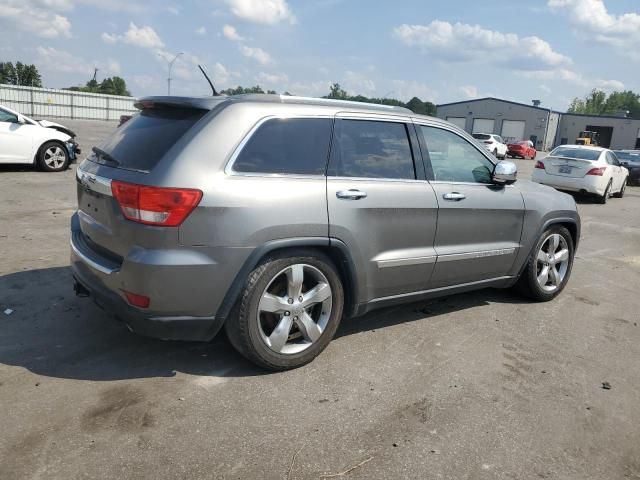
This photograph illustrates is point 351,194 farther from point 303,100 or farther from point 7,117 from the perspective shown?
point 7,117

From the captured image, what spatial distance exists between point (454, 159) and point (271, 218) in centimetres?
193

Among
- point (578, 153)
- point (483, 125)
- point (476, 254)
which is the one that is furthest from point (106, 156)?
point (483, 125)

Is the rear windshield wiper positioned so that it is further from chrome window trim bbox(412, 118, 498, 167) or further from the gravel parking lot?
chrome window trim bbox(412, 118, 498, 167)

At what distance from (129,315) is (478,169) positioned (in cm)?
304

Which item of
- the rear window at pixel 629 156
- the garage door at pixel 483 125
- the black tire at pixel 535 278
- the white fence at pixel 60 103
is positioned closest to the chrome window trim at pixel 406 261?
the black tire at pixel 535 278

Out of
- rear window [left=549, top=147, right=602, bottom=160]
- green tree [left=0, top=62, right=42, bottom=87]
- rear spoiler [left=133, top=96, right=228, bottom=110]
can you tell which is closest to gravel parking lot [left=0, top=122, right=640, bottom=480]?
rear spoiler [left=133, top=96, right=228, bottom=110]

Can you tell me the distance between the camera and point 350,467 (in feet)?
8.76

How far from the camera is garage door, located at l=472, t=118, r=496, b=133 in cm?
6944

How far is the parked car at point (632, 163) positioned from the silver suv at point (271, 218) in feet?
63.5

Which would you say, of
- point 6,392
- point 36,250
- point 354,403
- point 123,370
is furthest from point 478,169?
point 36,250

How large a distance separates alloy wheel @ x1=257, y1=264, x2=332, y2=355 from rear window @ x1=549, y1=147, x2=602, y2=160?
12806mm

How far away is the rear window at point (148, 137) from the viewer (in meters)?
3.30

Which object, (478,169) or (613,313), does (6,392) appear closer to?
(478,169)

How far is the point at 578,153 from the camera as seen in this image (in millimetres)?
14617
